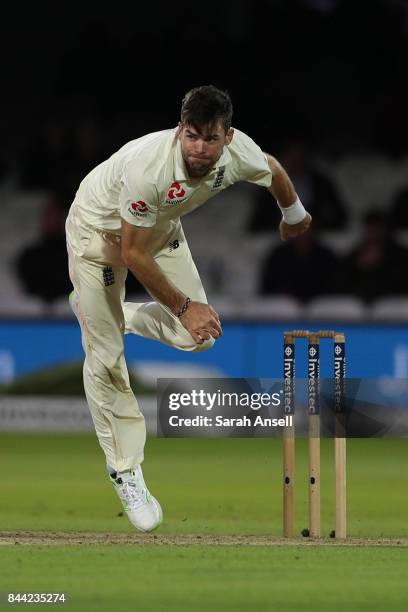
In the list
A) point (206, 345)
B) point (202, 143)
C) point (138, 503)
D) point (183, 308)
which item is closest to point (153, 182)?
point (202, 143)

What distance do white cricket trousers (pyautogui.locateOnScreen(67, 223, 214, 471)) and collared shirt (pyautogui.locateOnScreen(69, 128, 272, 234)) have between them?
0.12 meters

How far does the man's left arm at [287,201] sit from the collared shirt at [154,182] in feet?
0.35

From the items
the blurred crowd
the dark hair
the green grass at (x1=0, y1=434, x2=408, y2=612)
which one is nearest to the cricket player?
the dark hair

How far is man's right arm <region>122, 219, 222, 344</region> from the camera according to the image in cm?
498

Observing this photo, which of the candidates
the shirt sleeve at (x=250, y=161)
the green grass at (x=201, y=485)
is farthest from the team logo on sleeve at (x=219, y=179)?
the green grass at (x=201, y=485)

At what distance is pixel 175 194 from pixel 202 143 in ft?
0.79

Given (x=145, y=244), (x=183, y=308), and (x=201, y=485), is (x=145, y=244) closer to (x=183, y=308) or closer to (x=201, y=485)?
(x=183, y=308)

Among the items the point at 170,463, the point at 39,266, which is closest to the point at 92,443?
the point at 170,463

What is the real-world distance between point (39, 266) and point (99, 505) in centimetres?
605

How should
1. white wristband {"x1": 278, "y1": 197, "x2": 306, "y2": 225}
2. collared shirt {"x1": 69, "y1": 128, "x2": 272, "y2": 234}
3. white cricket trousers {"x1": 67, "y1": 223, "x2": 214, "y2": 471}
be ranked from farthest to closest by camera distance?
1. white wristband {"x1": 278, "y1": 197, "x2": 306, "y2": 225}
2. white cricket trousers {"x1": 67, "y1": 223, "x2": 214, "y2": 471}
3. collared shirt {"x1": 69, "y1": 128, "x2": 272, "y2": 234}

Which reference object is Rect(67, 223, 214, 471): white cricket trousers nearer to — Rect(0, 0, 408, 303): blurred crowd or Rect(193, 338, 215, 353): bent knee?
Rect(193, 338, 215, 353): bent knee

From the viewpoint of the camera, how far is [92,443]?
10.3m

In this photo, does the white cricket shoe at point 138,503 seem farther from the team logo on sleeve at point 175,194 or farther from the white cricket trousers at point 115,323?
the team logo on sleeve at point 175,194

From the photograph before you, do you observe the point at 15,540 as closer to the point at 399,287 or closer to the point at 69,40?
the point at 399,287
